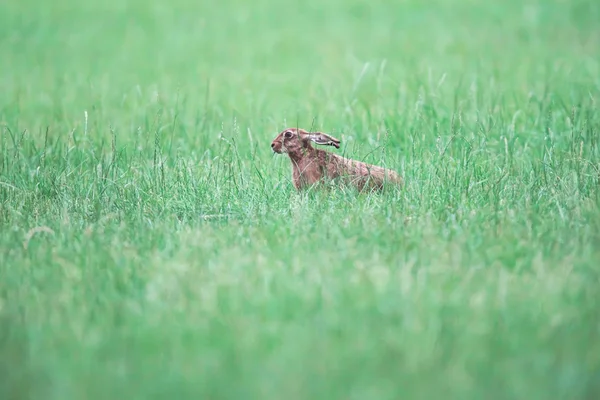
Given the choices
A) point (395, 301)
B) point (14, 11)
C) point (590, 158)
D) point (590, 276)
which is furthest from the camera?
point (14, 11)

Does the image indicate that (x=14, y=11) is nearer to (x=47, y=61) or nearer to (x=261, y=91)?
(x=47, y=61)

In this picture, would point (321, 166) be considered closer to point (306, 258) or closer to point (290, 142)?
point (290, 142)

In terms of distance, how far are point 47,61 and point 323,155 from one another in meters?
8.35

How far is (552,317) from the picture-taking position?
427 centimetres

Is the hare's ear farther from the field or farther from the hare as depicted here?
the field

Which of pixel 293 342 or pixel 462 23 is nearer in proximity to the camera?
pixel 293 342

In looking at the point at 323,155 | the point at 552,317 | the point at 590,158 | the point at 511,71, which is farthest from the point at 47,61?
the point at 552,317

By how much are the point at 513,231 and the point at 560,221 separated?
35 centimetres

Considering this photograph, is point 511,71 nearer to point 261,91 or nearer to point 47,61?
point 261,91

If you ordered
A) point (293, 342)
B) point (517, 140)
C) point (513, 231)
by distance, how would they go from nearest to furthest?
point (293, 342) < point (513, 231) < point (517, 140)

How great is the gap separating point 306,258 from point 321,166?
6.90 feet

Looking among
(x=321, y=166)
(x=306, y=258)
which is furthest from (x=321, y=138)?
(x=306, y=258)

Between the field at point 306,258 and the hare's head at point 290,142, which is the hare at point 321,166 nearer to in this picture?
the hare's head at point 290,142

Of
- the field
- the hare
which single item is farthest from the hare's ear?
the field
